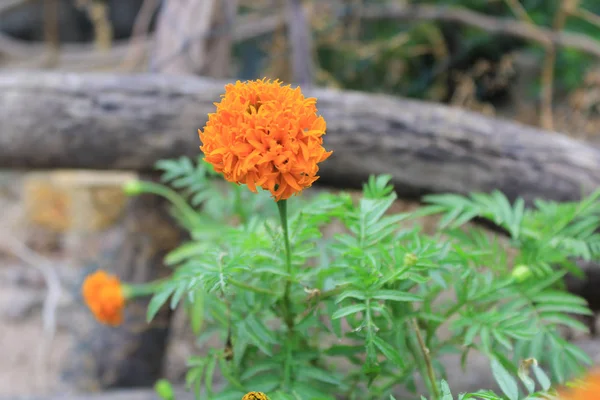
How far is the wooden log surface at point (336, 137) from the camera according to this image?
1.56 meters

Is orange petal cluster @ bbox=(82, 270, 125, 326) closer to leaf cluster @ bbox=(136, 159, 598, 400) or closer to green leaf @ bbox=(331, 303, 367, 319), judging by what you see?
leaf cluster @ bbox=(136, 159, 598, 400)

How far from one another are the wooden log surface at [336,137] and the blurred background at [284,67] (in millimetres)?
416

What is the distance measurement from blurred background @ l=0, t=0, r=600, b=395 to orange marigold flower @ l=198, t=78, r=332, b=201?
4.52 ft

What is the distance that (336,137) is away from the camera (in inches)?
63.2

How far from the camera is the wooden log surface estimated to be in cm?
156

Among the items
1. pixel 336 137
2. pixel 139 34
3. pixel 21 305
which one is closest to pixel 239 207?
pixel 336 137

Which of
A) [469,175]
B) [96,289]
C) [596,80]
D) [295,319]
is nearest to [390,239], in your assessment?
[295,319]

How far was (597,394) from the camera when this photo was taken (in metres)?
0.41

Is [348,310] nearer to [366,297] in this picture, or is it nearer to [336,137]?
[366,297]

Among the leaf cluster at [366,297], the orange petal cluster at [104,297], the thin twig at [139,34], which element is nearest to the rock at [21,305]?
the thin twig at [139,34]

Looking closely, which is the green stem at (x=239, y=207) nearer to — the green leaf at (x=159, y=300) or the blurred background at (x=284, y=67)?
the green leaf at (x=159, y=300)

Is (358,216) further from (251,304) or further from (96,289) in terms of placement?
(96,289)

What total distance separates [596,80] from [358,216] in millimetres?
2399

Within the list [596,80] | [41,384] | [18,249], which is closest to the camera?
[41,384]
